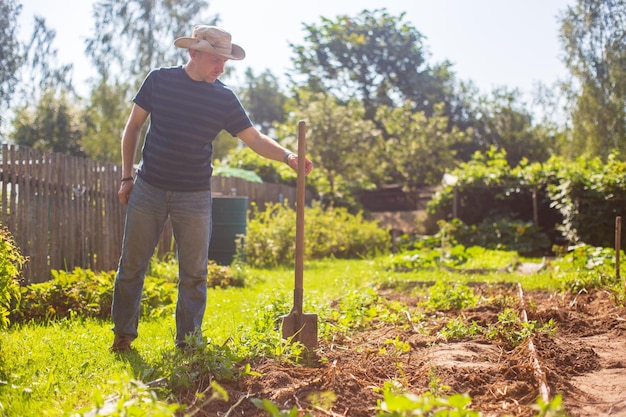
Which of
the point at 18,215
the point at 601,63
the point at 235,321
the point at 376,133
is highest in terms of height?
the point at 601,63

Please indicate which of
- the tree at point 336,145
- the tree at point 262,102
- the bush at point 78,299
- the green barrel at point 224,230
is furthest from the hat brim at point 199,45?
the tree at point 262,102

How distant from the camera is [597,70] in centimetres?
2491

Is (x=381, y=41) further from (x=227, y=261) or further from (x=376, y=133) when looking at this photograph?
(x=227, y=261)

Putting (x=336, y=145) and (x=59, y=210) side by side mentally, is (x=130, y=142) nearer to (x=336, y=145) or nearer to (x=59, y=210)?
(x=59, y=210)

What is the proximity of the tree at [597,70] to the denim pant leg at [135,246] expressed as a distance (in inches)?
934

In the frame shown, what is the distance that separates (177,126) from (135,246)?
2.49 feet

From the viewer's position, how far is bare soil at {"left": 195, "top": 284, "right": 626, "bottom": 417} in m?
2.74

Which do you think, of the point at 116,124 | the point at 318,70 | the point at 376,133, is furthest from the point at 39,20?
the point at 318,70

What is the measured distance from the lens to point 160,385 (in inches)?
115

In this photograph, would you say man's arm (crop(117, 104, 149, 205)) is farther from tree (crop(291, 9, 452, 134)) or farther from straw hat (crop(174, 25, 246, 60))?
tree (crop(291, 9, 452, 134))

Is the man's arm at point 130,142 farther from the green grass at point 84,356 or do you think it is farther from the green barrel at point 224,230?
the green barrel at point 224,230

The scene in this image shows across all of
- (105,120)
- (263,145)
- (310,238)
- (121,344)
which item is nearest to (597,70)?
(310,238)

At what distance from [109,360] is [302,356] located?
1.07 metres

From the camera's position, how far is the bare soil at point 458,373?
274cm
